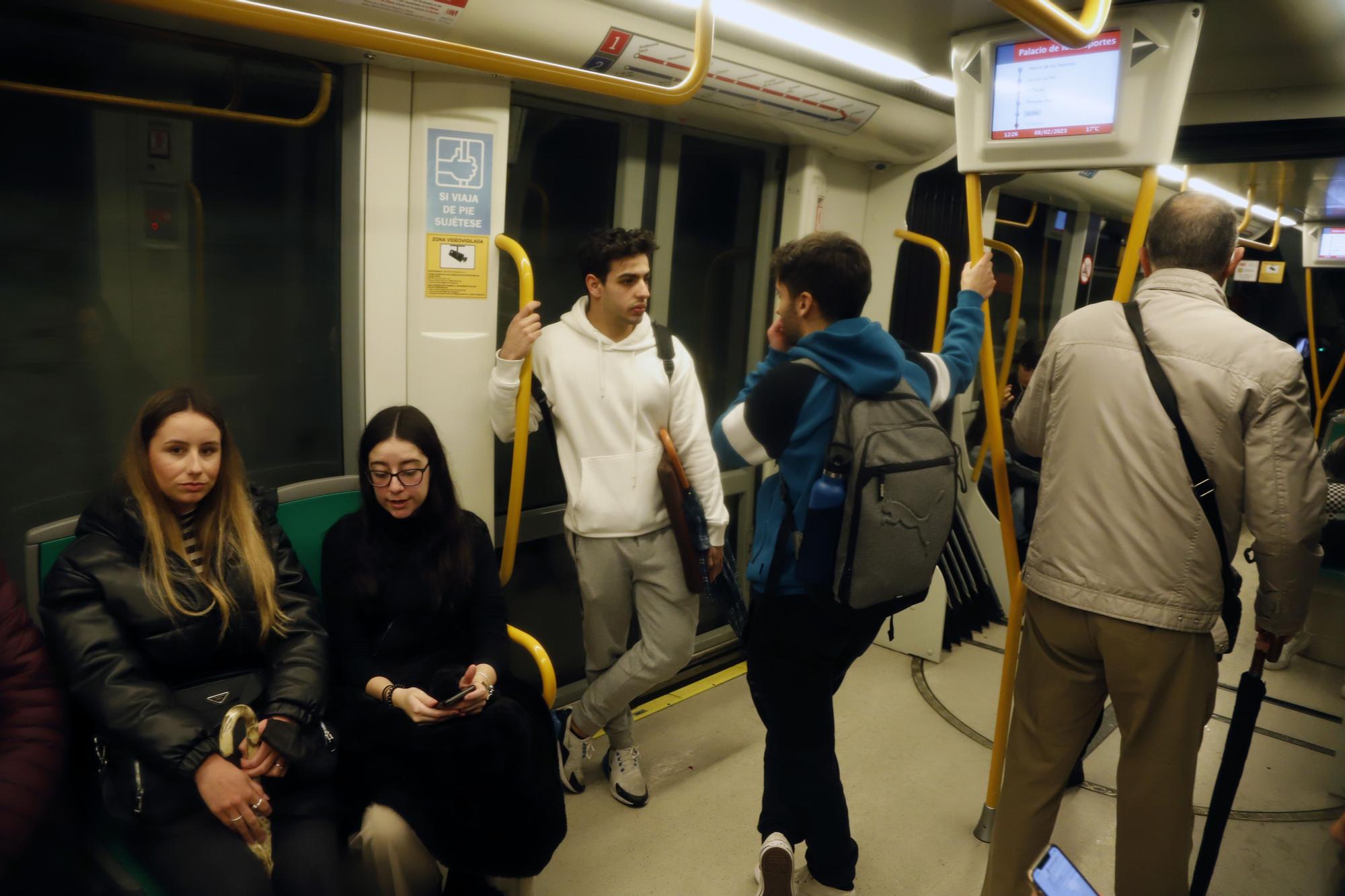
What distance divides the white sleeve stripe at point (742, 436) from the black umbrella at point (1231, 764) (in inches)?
52.7

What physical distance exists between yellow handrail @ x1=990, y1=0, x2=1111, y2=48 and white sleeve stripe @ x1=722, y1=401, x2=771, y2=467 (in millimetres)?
983

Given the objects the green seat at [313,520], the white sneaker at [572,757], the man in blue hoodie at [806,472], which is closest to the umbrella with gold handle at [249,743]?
the green seat at [313,520]

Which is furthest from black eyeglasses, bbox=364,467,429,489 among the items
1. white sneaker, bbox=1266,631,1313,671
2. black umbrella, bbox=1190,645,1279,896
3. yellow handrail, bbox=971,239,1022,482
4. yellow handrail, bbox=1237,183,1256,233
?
white sneaker, bbox=1266,631,1313,671

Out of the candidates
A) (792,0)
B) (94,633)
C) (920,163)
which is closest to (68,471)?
(94,633)

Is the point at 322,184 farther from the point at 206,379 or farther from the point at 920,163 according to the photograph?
the point at 920,163

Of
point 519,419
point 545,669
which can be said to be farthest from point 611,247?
point 545,669

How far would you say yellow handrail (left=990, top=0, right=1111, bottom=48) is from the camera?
1.42 metres

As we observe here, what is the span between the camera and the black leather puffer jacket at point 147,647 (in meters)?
1.80

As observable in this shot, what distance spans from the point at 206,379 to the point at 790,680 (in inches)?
70.8

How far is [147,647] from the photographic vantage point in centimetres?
191

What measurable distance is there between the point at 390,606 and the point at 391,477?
337mm

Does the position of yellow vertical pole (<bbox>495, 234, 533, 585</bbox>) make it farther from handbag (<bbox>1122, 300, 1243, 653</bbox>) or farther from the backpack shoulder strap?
handbag (<bbox>1122, 300, 1243, 653</bbox>)

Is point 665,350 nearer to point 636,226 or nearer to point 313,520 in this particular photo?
point 636,226

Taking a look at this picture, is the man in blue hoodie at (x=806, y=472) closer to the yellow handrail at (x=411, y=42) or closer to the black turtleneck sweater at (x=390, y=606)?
the yellow handrail at (x=411, y=42)
